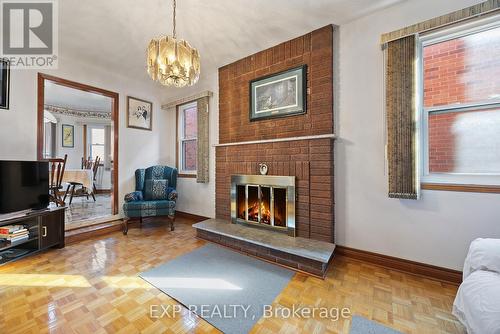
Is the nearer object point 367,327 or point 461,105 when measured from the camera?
point 367,327

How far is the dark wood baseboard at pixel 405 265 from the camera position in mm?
1849

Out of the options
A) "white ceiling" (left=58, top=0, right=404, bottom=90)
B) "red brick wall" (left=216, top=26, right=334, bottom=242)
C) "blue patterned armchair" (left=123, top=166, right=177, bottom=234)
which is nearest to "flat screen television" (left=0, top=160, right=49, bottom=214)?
"blue patterned armchair" (left=123, top=166, right=177, bottom=234)

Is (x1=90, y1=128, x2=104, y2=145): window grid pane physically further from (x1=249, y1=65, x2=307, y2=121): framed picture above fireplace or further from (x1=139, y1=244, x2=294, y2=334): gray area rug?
(x1=139, y1=244, x2=294, y2=334): gray area rug

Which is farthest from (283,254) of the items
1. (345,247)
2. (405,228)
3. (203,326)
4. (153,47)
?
(153,47)

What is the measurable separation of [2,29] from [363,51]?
3955 millimetres

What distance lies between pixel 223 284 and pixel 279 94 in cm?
231

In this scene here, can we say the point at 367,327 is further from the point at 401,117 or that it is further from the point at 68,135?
the point at 68,135

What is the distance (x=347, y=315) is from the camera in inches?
57.1

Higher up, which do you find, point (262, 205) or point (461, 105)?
point (461, 105)

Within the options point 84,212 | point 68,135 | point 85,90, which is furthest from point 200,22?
point 68,135

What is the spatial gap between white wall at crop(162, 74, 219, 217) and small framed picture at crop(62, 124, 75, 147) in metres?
3.91

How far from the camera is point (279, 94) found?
2.77 m

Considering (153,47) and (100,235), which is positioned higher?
(153,47)

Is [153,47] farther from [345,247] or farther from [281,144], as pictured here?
[345,247]
